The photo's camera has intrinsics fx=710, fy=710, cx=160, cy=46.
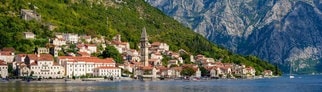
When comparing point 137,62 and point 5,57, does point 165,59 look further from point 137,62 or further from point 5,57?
point 5,57

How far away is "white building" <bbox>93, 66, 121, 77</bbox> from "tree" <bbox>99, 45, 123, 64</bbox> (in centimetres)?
1185

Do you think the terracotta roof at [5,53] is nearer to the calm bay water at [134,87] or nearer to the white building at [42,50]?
the white building at [42,50]

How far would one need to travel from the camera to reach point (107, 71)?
6063 inches

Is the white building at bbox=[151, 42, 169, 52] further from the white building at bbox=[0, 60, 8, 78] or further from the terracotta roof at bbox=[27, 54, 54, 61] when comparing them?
the white building at bbox=[0, 60, 8, 78]

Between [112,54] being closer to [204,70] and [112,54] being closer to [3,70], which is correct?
[204,70]

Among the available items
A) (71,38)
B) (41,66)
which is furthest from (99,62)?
(71,38)

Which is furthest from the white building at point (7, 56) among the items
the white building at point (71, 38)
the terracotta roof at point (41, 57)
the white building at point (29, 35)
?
the white building at point (71, 38)

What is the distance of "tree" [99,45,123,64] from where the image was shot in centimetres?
16725

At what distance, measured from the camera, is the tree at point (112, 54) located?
167m

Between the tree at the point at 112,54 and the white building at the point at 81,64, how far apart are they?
10188mm

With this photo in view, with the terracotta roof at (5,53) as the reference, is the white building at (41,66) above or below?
below

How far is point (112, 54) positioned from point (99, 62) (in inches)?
598

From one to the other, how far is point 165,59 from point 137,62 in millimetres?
15110

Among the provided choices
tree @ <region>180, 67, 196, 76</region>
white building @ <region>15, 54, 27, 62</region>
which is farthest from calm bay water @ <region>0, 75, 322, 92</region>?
tree @ <region>180, 67, 196, 76</region>
